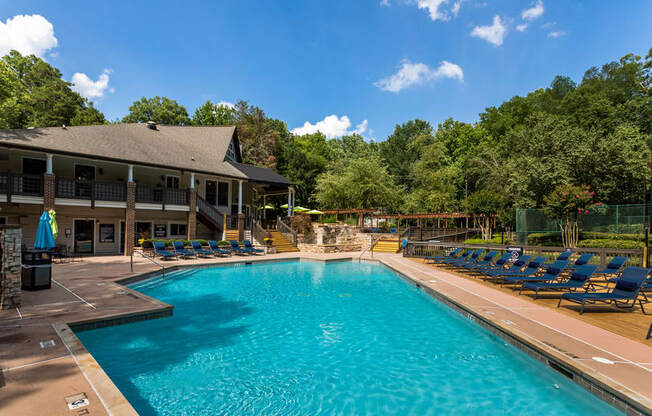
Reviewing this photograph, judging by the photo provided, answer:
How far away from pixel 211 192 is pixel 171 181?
3.14m

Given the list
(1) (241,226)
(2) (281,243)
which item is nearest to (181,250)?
(1) (241,226)

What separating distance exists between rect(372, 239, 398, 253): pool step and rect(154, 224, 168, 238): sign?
15768mm

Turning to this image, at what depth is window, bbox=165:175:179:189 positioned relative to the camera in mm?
22531

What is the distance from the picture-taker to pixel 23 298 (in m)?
8.09

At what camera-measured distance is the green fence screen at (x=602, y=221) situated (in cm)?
1980

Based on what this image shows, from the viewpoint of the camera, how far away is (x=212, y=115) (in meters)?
49.6

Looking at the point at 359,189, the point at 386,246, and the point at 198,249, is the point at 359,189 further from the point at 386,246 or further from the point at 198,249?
the point at 198,249

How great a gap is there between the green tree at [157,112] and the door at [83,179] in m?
32.2

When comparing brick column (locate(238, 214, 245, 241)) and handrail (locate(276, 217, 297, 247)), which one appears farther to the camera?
handrail (locate(276, 217, 297, 247))

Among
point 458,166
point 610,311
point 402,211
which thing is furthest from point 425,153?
point 610,311

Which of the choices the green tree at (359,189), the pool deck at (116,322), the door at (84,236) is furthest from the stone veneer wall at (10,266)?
the green tree at (359,189)

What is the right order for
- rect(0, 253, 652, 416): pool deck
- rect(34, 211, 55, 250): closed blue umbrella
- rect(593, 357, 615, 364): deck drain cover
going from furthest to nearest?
rect(34, 211, 55, 250): closed blue umbrella
rect(593, 357, 615, 364): deck drain cover
rect(0, 253, 652, 416): pool deck

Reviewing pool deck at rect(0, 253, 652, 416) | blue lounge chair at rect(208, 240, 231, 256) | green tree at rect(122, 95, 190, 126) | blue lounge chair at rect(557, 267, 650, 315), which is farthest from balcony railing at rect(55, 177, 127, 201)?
green tree at rect(122, 95, 190, 126)

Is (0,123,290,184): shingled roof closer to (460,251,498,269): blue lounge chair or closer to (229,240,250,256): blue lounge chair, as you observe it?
(229,240,250,256): blue lounge chair
